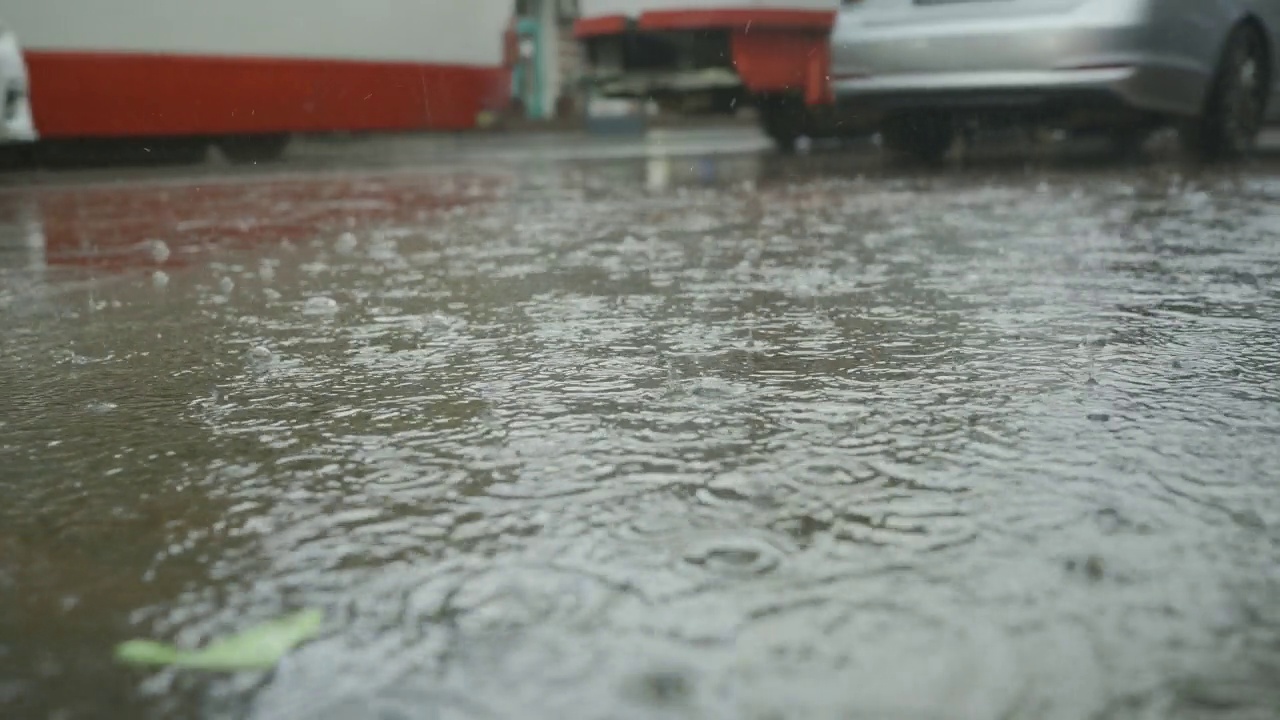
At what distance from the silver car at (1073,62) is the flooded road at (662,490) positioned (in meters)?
2.63

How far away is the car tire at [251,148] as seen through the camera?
8875mm

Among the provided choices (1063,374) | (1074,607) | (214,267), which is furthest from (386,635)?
(214,267)

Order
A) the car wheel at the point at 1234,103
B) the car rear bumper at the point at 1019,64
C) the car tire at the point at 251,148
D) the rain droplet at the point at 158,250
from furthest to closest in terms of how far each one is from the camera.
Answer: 1. the car tire at the point at 251,148
2. the car wheel at the point at 1234,103
3. the car rear bumper at the point at 1019,64
4. the rain droplet at the point at 158,250

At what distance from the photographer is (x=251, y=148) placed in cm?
902

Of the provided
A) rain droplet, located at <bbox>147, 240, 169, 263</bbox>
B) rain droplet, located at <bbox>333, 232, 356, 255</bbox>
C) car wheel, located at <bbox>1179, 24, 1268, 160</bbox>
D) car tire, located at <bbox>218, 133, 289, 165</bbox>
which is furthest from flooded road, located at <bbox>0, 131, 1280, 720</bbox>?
car tire, located at <bbox>218, 133, 289, 165</bbox>

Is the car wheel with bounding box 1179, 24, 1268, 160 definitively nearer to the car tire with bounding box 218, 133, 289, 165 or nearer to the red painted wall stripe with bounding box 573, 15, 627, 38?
the red painted wall stripe with bounding box 573, 15, 627, 38

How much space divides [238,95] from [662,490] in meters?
7.40

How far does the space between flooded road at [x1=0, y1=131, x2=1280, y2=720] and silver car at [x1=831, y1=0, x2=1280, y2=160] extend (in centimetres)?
263

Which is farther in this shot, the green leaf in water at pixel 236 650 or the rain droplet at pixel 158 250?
the rain droplet at pixel 158 250

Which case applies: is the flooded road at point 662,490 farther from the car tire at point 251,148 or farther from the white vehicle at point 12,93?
the car tire at point 251,148

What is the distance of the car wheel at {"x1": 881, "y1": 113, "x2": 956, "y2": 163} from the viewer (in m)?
6.90

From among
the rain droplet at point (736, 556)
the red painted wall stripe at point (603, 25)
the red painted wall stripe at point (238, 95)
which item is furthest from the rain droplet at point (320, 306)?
the red painted wall stripe at point (238, 95)

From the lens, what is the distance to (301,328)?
220cm

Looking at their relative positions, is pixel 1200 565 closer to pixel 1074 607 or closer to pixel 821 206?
pixel 1074 607
